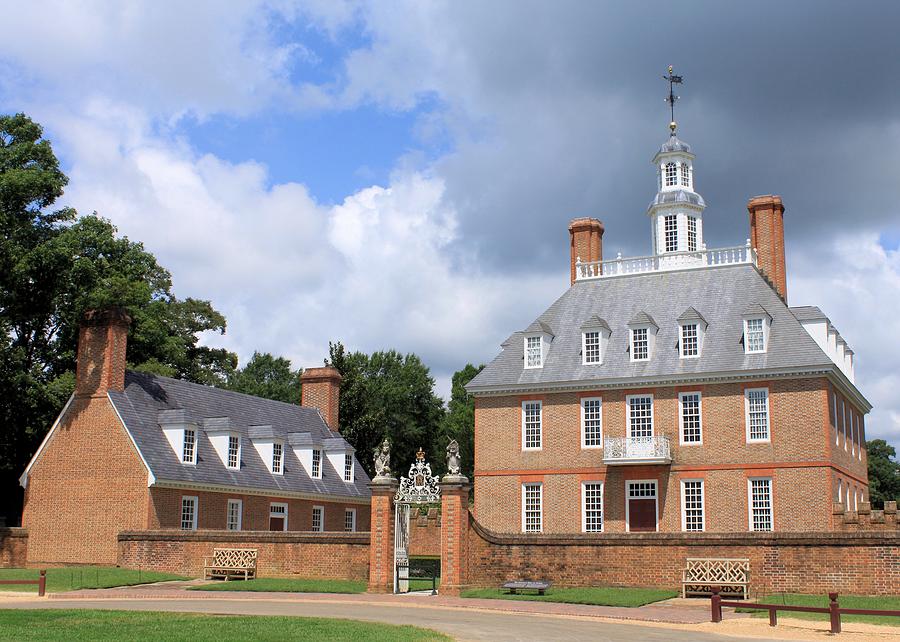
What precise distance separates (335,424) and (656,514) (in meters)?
20.2

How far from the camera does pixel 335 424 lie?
170ft

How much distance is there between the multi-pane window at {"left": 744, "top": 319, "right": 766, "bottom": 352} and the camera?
1443 inches

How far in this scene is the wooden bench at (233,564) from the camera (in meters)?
29.3

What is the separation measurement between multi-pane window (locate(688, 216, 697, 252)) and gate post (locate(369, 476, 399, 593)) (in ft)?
71.4

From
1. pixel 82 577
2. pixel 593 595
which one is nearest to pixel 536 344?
pixel 593 595

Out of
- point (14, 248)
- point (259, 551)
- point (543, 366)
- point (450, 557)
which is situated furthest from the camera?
point (543, 366)

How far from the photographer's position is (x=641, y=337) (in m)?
38.7

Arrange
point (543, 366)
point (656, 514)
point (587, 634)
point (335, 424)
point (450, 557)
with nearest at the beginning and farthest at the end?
point (587, 634)
point (450, 557)
point (656, 514)
point (543, 366)
point (335, 424)

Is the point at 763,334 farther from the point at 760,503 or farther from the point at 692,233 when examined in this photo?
the point at 692,233

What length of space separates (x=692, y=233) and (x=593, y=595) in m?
23.7

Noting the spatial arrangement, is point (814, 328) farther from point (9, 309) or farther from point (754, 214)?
point (9, 309)

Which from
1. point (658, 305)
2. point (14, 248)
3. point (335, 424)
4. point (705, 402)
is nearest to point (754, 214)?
point (658, 305)

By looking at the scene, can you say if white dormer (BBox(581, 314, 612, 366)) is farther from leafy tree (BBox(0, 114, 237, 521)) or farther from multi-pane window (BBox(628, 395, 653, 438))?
leafy tree (BBox(0, 114, 237, 521))

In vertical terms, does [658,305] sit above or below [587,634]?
above
